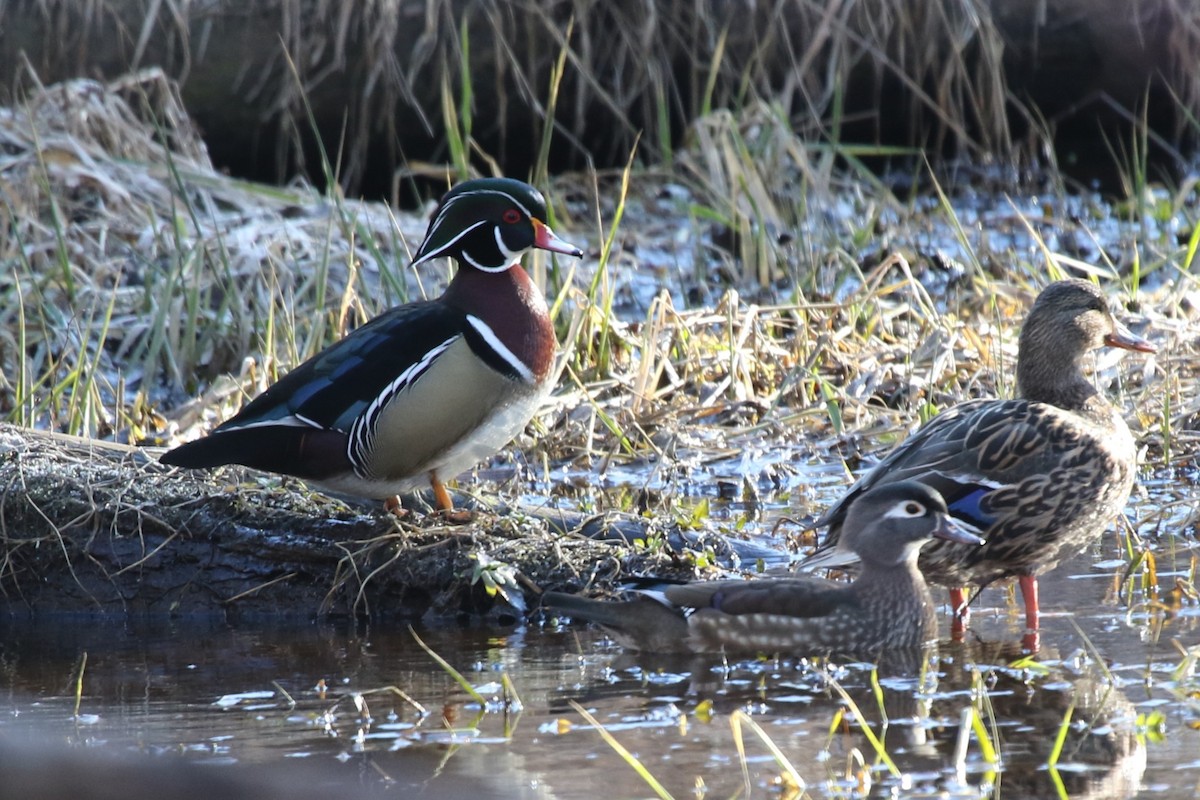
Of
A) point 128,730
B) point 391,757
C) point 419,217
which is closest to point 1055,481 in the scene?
point 391,757

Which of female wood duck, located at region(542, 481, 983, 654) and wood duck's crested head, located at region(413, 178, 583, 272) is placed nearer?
female wood duck, located at region(542, 481, 983, 654)

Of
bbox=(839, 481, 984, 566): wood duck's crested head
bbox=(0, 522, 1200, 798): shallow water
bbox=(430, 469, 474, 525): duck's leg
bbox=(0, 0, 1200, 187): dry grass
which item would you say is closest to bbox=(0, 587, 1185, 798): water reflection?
bbox=(0, 522, 1200, 798): shallow water

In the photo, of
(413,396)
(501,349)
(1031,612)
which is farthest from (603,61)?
(1031,612)

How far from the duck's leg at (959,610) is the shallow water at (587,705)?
3.0 inches

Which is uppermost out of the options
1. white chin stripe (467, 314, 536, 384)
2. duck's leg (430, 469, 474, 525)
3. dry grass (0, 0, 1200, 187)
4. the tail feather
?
dry grass (0, 0, 1200, 187)

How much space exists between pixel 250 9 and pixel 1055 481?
6581mm

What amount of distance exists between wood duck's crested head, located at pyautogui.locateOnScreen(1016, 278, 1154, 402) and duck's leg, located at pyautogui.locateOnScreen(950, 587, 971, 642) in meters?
0.75

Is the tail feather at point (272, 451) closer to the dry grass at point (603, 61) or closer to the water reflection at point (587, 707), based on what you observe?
the water reflection at point (587, 707)

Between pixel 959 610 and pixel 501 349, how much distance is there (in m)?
1.53

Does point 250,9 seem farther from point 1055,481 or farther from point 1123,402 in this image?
point 1055,481

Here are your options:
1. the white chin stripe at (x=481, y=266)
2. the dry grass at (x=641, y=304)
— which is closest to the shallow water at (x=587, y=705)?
the dry grass at (x=641, y=304)

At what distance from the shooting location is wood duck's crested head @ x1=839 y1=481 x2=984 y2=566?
14.0 feet

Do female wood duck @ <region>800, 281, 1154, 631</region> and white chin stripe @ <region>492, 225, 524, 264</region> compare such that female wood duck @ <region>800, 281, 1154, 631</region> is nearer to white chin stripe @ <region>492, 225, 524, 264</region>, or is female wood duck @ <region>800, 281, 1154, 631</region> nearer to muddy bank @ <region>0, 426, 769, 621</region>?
muddy bank @ <region>0, 426, 769, 621</region>

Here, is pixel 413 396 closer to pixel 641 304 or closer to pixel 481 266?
pixel 481 266
